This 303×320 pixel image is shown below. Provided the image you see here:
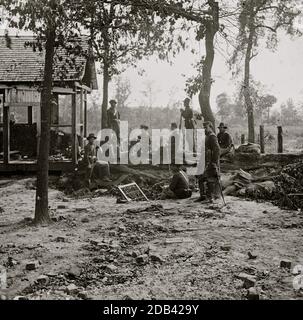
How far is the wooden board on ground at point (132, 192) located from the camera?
1264 cm

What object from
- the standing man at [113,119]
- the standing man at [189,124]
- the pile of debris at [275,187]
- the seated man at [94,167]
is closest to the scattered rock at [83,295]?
the pile of debris at [275,187]

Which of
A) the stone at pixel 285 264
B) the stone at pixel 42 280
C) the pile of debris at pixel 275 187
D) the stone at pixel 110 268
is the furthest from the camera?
the pile of debris at pixel 275 187

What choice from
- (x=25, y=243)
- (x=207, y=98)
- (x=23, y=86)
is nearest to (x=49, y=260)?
(x=25, y=243)

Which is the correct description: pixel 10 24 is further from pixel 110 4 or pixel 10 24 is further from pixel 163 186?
pixel 163 186

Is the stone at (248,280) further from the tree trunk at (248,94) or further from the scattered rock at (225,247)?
the tree trunk at (248,94)

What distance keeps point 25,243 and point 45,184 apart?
1.84 m

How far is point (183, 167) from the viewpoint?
13.2 metres

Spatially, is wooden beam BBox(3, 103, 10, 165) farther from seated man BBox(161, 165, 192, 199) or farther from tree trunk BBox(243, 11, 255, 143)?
tree trunk BBox(243, 11, 255, 143)

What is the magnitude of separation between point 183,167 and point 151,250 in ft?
19.8

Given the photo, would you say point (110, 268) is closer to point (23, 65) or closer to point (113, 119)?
point (113, 119)

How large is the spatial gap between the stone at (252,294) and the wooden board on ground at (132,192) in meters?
7.44

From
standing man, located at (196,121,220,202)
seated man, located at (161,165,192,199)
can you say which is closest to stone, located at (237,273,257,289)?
standing man, located at (196,121,220,202)

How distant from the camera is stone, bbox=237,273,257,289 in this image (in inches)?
216
